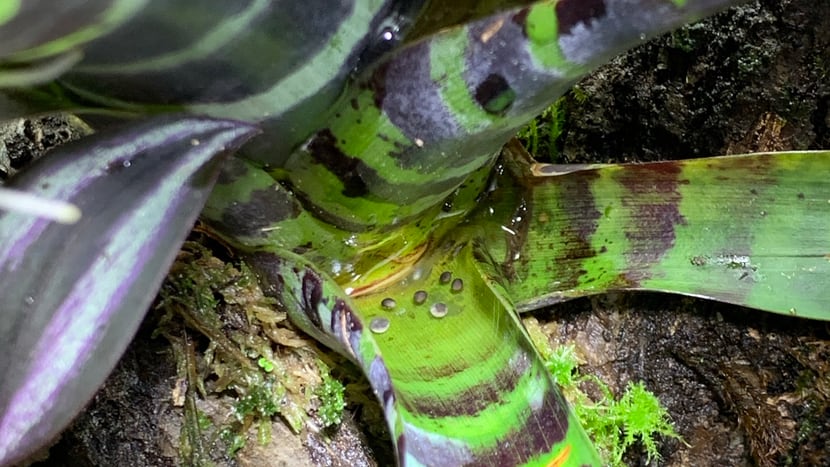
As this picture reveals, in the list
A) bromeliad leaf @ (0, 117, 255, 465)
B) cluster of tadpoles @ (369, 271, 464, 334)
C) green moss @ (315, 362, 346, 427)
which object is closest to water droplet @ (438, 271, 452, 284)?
cluster of tadpoles @ (369, 271, 464, 334)

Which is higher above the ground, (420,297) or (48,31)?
(48,31)

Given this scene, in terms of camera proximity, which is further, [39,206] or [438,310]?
[438,310]

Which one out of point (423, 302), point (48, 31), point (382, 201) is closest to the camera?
point (48, 31)

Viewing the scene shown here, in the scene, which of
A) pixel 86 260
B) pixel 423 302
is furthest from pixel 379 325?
pixel 86 260

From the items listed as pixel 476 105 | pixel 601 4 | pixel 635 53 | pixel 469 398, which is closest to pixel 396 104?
pixel 476 105

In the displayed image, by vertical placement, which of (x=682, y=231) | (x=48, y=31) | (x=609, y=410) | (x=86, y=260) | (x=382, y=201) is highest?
(x=48, y=31)

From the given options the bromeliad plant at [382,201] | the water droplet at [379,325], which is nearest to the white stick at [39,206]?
the bromeliad plant at [382,201]

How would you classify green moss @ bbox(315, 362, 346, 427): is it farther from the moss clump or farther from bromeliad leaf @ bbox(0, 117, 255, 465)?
bromeliad leaf @ bbox(0, 117, 255, 465)

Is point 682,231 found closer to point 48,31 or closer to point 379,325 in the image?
point 379,325
